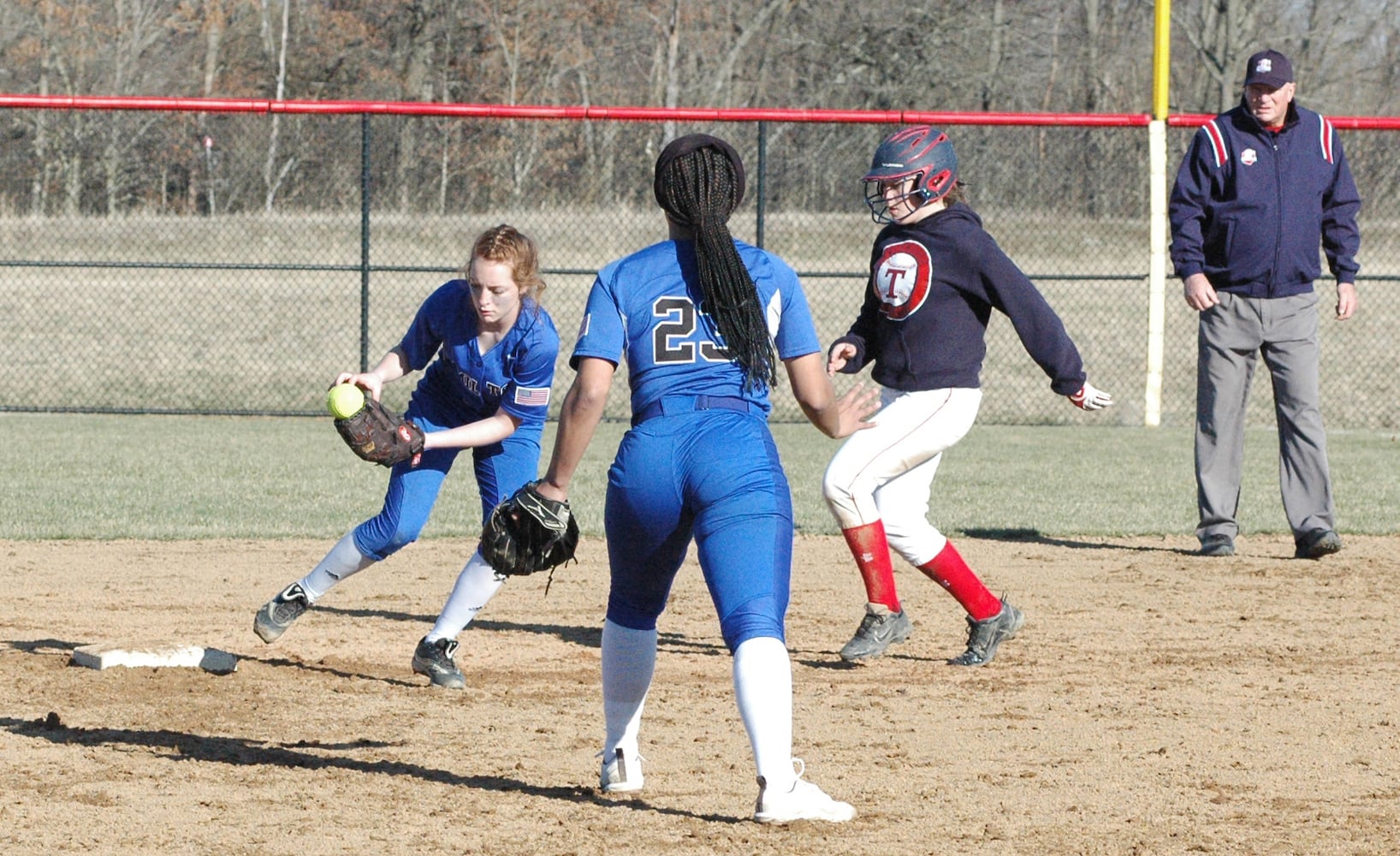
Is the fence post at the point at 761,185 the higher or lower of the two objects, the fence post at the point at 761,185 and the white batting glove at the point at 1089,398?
the higher

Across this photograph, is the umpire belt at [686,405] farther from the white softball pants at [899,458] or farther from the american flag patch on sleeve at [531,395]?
the white softball pants at [899,458]

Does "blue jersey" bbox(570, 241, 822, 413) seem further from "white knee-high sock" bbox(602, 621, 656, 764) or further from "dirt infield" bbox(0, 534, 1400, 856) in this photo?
"dirt infield" bbox(0, 534, 1400, 856)

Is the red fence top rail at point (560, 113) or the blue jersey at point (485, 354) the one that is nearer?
the blue jersey at point (485, 354)

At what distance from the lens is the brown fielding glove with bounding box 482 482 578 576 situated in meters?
4.04

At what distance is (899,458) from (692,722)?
4.07 feet

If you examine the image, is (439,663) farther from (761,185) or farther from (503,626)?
(761,185)

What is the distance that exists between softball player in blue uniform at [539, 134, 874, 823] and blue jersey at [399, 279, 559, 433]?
140 cm

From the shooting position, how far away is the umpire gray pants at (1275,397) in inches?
320

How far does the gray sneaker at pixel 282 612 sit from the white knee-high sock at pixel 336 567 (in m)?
0.03

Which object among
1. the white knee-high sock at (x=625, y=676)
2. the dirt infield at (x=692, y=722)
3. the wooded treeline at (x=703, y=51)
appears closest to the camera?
the dirt infield at (x=692, y=722)

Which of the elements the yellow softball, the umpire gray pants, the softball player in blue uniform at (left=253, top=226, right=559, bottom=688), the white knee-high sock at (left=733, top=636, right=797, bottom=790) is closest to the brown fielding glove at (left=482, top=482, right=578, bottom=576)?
the white knee-high sock at (left=733, top=636, right=797, bottom=790)

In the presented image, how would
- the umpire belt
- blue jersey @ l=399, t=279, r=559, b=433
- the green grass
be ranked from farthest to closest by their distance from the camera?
the green grass < blue jersey @ l=399, t=279, r=559, b=433 < the umpire belt

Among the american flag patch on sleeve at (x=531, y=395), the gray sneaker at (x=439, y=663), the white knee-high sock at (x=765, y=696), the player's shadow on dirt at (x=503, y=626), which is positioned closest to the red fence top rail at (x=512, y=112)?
the player's shadow on dirt at (x=503, y=626)

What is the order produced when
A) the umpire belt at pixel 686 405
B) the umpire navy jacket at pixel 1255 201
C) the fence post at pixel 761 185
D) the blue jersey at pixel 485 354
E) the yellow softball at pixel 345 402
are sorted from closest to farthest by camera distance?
1. the umpire belt at pixel 686 405
2. the yellow softball at pixel 345 402
3. the blue jersey at pixel 485 354
4. the umpire navy jacket at pixel 1255 201
5. the fence post at pixel 761 185
